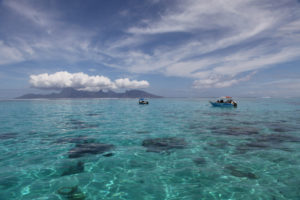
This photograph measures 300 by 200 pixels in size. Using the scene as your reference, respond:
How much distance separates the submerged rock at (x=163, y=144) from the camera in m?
14.7

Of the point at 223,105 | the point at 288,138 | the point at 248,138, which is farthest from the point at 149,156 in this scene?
the point at 223,105

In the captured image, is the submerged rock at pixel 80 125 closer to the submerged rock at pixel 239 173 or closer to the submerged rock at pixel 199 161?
the submerged rock at pixel 199 161

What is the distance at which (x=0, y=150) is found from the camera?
14055 mm

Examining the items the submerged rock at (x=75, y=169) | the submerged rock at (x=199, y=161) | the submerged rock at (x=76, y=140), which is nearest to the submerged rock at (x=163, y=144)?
the submerged rock at (x=199, y=161)

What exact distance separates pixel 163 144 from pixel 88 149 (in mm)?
6898

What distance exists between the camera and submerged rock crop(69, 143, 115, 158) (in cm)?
1338

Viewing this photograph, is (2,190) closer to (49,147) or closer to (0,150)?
(49,147)

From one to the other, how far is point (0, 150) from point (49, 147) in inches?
147

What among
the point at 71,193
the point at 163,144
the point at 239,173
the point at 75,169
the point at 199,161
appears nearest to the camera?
the point at 71,193

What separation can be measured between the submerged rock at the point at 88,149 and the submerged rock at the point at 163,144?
11.5ft

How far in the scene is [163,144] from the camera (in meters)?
16.0

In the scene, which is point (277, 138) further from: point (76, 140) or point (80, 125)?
point (80, 125)

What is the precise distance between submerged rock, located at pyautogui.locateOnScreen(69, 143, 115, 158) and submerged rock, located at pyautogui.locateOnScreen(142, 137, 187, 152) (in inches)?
138

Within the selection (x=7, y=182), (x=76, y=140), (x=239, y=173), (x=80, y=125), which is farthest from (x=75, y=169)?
(x=80, y=125)
